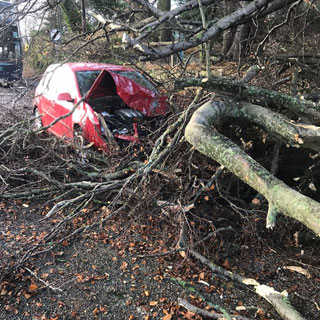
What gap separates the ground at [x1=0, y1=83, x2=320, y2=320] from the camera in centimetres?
291

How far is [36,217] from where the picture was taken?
439cm

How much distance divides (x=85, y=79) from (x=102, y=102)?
56 cm

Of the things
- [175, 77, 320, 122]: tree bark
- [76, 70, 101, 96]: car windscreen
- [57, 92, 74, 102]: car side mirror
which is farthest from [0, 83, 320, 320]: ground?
[76, 70, 101, 96]: car windscreen

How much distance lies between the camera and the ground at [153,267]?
2910 mm

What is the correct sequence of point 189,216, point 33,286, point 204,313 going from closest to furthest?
point 204,313 → point 33,286 → point 189,216

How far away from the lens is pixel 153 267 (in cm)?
342

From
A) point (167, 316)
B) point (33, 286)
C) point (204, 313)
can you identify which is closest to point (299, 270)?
point (204, 313)

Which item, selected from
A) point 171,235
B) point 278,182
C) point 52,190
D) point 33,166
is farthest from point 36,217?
point 278,182

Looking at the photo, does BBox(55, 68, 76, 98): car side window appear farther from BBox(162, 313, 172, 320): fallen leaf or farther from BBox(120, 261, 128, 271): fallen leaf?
BBox(162, 313, 172, 320): fallen leaf

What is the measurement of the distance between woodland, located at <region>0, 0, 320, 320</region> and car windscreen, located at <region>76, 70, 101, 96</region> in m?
1.47

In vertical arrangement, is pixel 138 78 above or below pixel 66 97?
above

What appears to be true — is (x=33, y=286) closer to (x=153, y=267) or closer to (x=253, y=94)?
(x=153, y=267)

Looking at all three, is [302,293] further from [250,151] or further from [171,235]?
[250,151]

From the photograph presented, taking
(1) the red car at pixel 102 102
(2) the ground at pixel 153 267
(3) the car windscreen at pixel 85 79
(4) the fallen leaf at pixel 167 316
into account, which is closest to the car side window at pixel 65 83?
(1) the red car at pixel 102 102
